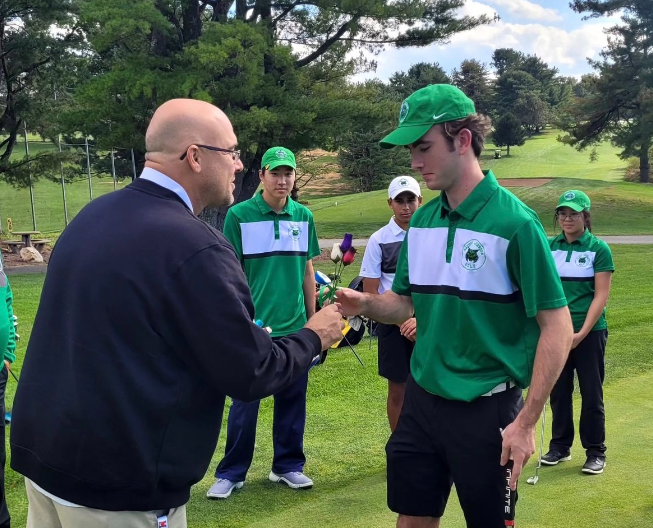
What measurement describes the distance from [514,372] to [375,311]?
77 cm

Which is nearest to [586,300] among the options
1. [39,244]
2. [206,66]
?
[206,66]

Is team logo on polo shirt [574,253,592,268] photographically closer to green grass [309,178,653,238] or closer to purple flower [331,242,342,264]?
purple flower [331,242,342,264]

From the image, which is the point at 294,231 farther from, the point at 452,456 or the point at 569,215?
the point at 452,456

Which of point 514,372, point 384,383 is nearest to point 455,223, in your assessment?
point 514,372

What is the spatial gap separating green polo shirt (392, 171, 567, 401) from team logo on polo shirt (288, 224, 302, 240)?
2.28m

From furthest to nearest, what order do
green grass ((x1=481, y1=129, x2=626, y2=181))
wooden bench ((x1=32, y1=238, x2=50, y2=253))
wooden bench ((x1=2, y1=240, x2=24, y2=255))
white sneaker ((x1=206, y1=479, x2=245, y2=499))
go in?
green grass ((x1=481, y1=129, x2=626, y2=181)), wooden bench ((x1=32, y1=238, x2=50, y2=253)), wooden bench ((x1=2, y1=240, x2=24, y2=255)), white sneaker ((x1=206, y1=479, x2=245, y2=499))

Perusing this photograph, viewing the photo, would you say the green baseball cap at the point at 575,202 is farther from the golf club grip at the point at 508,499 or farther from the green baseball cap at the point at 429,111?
the golf club grip at the point at 508,499

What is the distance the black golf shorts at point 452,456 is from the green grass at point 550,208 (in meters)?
24.8

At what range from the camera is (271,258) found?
5.02m

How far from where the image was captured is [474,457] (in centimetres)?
276

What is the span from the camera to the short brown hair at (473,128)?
2785mm

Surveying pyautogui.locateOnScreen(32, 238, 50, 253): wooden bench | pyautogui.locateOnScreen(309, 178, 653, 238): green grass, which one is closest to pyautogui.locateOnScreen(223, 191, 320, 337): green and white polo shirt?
pyautogui.locateOnScreen(32, 238, 50, 253): wooden bench

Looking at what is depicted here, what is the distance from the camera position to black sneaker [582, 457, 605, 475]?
4915 mm

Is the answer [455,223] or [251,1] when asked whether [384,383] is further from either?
[251,1]
